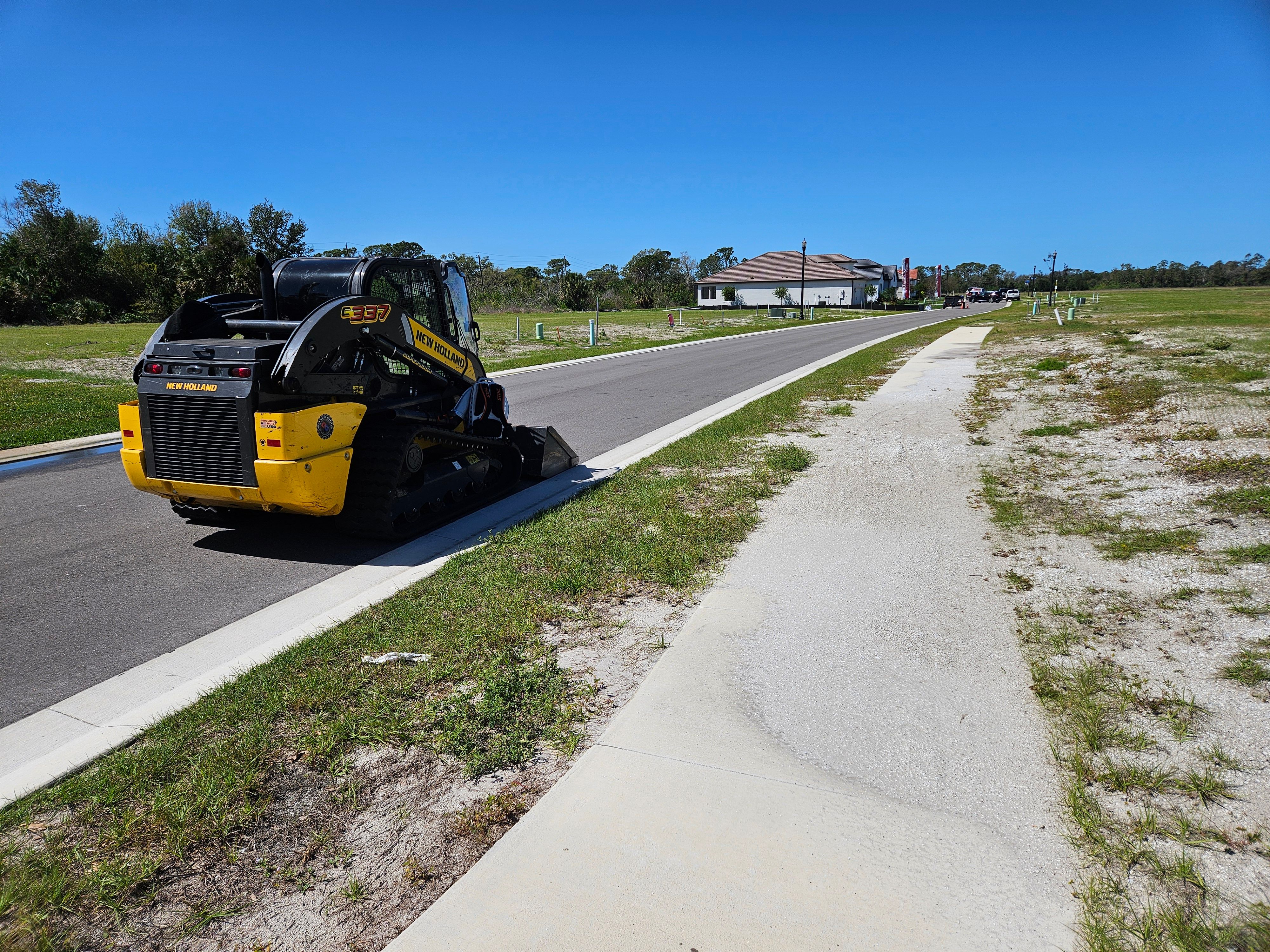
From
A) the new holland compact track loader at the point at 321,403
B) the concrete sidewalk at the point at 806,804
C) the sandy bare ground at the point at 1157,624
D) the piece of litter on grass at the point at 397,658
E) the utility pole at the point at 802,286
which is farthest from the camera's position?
the utility pole at the point at 802,286

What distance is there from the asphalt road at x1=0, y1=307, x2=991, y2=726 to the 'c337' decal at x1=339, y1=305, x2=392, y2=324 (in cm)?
193

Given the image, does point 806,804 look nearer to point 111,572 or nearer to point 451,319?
point 111,572

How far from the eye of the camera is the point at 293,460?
568cm

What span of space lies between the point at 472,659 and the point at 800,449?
6.44 meters

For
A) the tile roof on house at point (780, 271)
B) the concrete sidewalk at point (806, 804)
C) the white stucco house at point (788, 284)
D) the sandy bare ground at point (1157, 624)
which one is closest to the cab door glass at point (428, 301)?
the concrete sidewalk at point (806, 804)

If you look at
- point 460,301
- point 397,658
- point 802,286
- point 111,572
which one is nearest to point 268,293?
point 460,301

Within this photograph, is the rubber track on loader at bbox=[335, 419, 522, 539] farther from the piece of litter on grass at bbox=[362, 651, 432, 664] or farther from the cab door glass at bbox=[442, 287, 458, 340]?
the piece of litter on grass at bbox=[362, 651, 432, 664]

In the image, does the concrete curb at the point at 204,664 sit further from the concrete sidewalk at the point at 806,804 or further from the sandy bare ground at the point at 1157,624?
the sandy bare ground at the point at 1157,624

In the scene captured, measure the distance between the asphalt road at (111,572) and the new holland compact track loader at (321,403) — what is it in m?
0.38

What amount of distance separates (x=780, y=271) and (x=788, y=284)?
3.45 metres

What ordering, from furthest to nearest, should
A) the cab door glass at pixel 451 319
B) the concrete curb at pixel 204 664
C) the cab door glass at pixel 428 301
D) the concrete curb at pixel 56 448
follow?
1. the concrete curb at pixel 56 448
2. the cab door glass at pixel 451 319
3. the cab door glass at pixel 428 301
4. the concrete curb at pixel 204 664

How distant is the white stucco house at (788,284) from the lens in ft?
308

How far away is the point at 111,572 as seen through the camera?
231 inches

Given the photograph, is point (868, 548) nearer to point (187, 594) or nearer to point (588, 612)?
point (588, 612)
